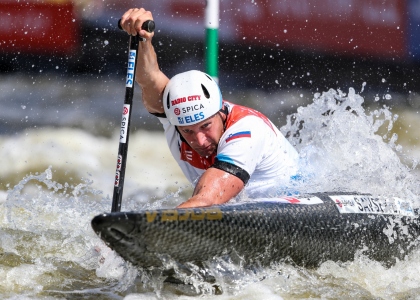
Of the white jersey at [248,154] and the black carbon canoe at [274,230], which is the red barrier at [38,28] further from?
the black carbon canoe at [274,230]

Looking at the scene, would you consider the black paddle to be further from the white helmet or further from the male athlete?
the white helmet

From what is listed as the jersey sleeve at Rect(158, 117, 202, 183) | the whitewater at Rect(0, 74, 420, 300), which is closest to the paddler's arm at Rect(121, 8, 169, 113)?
the jersey sleeve at Rect(158, 117, 202, 183)

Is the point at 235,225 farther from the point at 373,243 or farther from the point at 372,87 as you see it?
the point at 372,87

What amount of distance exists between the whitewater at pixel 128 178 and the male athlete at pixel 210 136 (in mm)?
342

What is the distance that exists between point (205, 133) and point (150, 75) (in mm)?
666

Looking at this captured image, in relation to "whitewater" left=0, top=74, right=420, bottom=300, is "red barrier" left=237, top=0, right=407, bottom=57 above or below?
above

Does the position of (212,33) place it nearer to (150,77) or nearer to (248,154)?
(150,77)

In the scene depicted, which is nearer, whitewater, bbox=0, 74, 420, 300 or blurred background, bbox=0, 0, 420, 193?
whitewater, bbox=0, 74, 420, 300

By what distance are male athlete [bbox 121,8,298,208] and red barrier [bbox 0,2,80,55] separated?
104 inches

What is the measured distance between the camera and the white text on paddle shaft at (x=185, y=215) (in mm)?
3117

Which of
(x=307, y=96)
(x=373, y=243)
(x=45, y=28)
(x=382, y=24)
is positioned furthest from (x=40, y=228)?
(x=382, y=24)

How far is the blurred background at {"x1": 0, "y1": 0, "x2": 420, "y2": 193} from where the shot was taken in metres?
6.97

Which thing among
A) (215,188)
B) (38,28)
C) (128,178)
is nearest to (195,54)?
(128,178)

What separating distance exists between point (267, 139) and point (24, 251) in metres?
1.54
